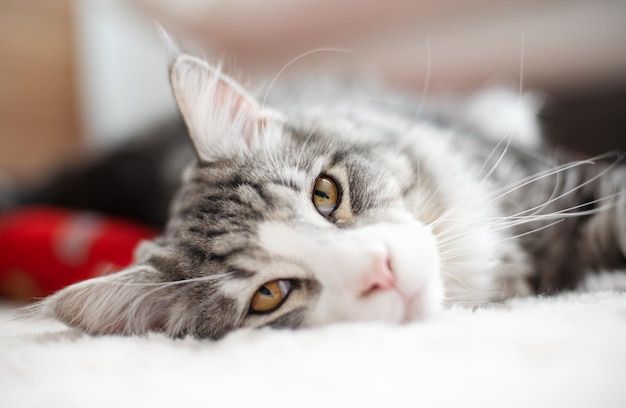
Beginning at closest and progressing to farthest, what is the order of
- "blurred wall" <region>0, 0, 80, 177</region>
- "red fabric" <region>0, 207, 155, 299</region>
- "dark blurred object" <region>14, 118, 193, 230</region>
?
"red fabric" <region>0, 207, 155, 299</region> → "dark blurred object" <region>14, 118, 193, 230</region> → "blurred wall" <region>0, 0, 80, 177</region>

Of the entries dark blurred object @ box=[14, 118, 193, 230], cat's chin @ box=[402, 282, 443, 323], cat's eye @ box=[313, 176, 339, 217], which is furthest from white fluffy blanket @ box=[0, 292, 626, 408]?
dark blurred object @ box=[14, 118, 193, 230]

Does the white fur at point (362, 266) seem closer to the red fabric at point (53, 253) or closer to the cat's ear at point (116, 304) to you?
the cat's ear at point (116, 304)

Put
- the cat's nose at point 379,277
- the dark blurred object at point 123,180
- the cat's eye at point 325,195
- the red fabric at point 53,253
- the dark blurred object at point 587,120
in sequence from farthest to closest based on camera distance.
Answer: the dark blurred object at point 123,180 < the dark blurred object at point 587,120 < the red fabric at point 53,253 < the cat's eye at point 325,195 < the cat's nose at point 379,277

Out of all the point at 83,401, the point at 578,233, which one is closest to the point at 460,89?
the point at 578,233

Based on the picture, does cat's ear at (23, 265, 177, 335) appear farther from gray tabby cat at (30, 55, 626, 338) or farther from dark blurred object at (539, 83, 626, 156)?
dark blurred object at (539, 83, 626, 156)

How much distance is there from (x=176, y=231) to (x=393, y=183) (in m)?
0.41

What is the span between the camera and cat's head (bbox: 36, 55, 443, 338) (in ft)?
2.18

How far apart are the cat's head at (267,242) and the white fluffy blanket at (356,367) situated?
2.6 inches

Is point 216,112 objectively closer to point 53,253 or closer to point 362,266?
point 362,266

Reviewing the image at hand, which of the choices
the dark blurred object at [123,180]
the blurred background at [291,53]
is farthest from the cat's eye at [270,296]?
the dark blurred object at [123,180]

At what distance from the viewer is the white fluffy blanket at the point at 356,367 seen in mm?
479

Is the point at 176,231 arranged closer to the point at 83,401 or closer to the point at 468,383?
the point at 83,401

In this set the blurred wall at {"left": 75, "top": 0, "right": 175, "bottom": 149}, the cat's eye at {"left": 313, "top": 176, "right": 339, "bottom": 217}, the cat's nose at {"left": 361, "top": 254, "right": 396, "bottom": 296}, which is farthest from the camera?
the blurred wall at {"left": 75, "top": 0, "right": 175, "bottom": 149}

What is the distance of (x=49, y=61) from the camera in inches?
120
